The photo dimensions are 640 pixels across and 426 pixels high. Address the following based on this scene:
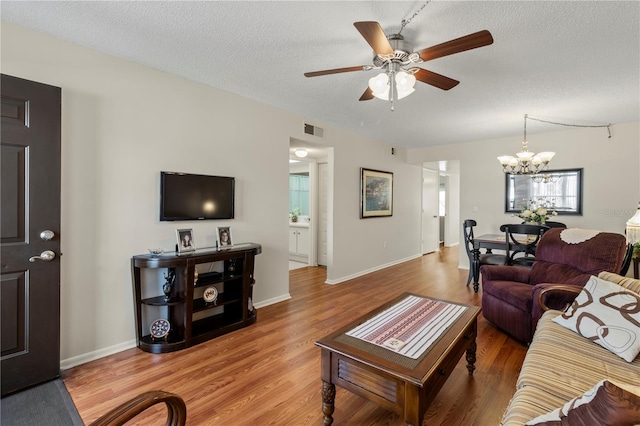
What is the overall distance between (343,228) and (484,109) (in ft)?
8.49

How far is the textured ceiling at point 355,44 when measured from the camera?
1.91 meters

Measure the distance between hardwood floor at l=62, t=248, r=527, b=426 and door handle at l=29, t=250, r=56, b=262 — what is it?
0.88 metres

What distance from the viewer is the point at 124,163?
262 centimetres

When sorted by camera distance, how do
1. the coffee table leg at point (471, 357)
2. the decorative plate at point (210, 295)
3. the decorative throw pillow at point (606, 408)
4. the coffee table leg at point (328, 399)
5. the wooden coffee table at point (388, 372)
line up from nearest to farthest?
the decorative throw pillow at point (606, 408), the wooden coffee table at point (388, 372), the coffee table leg at point (328, 399), the coffee table leg at point (471, 357), the decorative plate at point (210, 295)

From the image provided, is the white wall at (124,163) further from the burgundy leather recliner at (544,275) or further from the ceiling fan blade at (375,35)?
the burgundy leather recliner at (544,275)

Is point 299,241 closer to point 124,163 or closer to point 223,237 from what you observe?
point 223,237

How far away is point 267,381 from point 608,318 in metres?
2.21

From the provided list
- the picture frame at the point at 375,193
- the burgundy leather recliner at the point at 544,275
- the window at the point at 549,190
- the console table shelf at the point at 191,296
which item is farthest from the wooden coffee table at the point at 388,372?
the window at the point at 549,190

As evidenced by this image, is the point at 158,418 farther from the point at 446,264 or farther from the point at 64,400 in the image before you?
the point at 446,264

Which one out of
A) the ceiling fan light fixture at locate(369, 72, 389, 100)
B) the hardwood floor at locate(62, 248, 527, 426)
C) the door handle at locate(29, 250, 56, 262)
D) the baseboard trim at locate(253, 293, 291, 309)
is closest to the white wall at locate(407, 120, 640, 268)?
the hardwood floor at locate(62, 248, 527, 426)

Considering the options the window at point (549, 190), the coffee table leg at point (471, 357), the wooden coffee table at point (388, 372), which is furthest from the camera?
the window at point (549, 190)

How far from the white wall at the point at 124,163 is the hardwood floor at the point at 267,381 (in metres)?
0.46

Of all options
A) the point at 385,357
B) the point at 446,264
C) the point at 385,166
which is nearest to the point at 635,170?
the point at 446,264

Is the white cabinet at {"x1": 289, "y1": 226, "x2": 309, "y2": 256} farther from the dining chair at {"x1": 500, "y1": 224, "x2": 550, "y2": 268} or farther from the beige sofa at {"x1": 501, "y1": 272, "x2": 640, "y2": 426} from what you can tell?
the beige sofa at {"x1": 501, "y1": 272, "x2": 640, "y2": 426}
